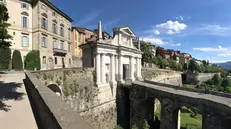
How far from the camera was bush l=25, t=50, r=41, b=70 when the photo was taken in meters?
20.7

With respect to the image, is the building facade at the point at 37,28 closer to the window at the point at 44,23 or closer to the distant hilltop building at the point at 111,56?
the window at the point at 44,23

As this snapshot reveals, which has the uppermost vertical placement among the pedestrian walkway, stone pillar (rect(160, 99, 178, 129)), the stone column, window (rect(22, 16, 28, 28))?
window (rect(22, 16, 28, 28))

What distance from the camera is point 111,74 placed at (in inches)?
681

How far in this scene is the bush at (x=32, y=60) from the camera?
20719mm

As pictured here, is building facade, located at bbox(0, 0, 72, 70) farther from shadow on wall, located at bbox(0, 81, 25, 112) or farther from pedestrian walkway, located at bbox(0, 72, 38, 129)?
pedestrian walkway, located at bbox(0, 72, 38, 129)

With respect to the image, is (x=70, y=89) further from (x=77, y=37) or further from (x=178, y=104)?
(x=77, y=37)

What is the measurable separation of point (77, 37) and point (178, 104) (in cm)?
3477

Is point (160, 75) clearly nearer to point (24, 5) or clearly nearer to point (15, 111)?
point (24, 5)

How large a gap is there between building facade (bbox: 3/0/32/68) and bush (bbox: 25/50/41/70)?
1.06 m

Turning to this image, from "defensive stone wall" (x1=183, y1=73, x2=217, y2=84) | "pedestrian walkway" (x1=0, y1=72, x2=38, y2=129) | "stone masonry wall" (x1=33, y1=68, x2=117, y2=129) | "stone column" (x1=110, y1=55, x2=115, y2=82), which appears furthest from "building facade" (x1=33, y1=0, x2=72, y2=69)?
"defensive stone wall" (x1=183, y1=73, x2=217, y2=84)

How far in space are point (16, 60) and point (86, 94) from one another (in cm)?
1273

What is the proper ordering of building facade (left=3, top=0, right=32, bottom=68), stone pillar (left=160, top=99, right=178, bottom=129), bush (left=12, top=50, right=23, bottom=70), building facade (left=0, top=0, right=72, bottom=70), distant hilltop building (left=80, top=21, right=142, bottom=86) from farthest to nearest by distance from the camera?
building facade (left=0, top=0, right=72, bottom=70)
building facade (left=3, top=0, right=32, bottom=68)
bush (left=12, top=50, right=23, bottom=70)
distant hilltop building (left=80, top=21, right=142, bottom=86)
stone pillar (left=160, top=99, right=178, bottom=129)

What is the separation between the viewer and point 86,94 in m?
14.3

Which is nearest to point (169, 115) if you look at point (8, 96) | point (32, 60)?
point (8, 96)
